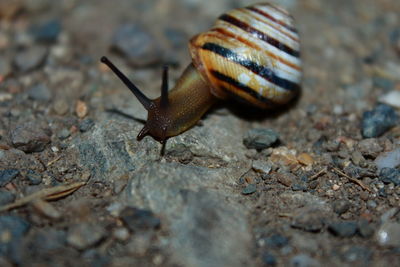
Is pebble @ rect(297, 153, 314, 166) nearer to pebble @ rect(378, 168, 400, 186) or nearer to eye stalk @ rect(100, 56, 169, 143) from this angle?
pebble @ rect(378, 168, 400, 186)

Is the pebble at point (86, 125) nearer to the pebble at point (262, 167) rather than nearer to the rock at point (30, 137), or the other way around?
the rock at point (30, 137)

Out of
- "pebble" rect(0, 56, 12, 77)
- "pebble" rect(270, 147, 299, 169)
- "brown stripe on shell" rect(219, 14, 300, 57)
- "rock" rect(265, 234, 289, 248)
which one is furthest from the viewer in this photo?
"pebble" rect(0, 56, 12, 77)

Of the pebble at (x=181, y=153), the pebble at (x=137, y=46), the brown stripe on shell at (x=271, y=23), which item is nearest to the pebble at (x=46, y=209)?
the pebble at (x=181, y=153)

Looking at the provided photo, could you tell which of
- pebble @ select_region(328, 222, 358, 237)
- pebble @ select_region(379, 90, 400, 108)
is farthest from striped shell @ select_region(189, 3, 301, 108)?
pebble @ select_region(328, 222, 358, 237)

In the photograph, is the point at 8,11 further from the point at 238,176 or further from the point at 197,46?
the point at 238,176

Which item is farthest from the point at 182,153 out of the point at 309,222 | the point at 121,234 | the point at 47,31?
the point at 47,31

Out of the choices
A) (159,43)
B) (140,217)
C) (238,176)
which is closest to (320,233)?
(238,176)
